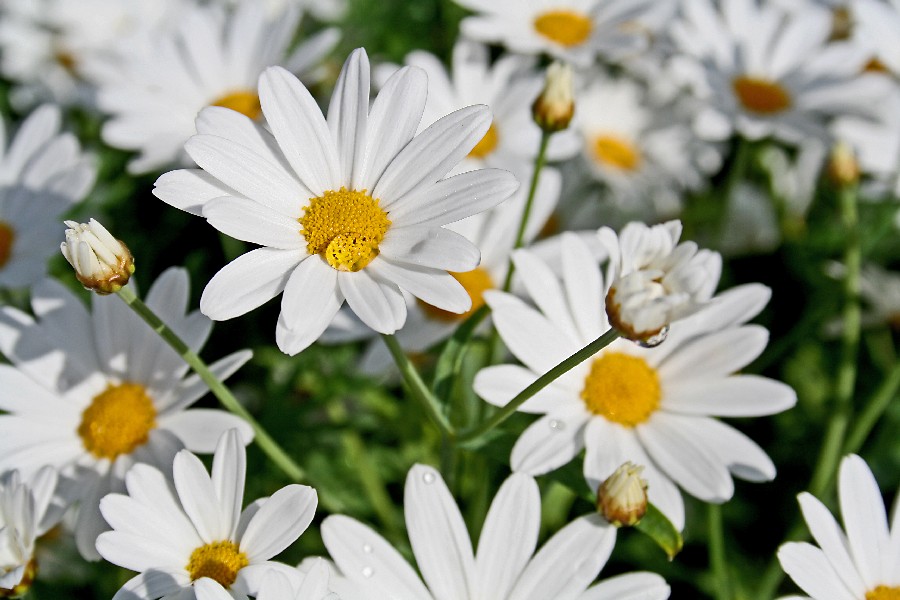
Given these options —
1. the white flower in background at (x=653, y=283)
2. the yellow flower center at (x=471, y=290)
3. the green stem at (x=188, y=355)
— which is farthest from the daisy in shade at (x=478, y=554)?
the yellow flower center at (x=471, y=290)

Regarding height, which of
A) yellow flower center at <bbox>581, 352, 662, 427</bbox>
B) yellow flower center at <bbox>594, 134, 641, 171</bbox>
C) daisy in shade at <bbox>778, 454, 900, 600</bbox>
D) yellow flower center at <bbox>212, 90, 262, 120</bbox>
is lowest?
yellow flower center at <bbox>594, 134, 641, 171</bbox>

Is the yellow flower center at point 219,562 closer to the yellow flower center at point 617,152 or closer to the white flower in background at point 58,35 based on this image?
the yellow flower center at point 617,152

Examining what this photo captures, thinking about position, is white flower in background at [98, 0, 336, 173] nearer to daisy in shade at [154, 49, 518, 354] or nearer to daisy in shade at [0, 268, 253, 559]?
daisy in shade at [0, 268, 253, 559]

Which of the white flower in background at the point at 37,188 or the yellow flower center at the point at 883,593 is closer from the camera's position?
the yellow flower center at the point at 883,593

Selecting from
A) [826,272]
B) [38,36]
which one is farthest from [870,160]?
[38,36]

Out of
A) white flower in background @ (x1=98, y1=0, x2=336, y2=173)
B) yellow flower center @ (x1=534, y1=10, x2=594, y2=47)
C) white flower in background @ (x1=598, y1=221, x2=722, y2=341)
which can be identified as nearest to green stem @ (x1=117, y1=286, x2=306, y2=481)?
white flower in background @ (x1=598, y1=221, x2=722, y2=341)

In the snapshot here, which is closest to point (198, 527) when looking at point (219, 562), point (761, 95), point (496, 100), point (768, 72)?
point (219, 562)

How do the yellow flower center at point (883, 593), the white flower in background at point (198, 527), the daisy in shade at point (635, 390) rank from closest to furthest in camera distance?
the white flower in background at point (198, 527), the yellow flower center at point (883, 593), the daisy in shade at point (635, 390)
